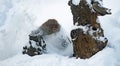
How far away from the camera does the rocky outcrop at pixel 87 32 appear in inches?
255

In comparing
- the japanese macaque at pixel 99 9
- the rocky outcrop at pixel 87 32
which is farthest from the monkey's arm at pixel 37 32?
the japanese macaque at pixel 99 9

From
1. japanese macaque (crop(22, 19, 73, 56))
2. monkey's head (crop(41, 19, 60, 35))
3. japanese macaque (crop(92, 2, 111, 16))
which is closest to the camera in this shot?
japanese macaque (crop(92, 2, 111, 16))

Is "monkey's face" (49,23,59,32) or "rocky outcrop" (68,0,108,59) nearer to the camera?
"rocky outcrop" (68,0,108,59)

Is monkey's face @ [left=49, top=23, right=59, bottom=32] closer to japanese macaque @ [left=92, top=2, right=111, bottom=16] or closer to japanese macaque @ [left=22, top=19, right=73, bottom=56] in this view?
japanese macaque @ [left=22, top=19, right=73, bottom=56]

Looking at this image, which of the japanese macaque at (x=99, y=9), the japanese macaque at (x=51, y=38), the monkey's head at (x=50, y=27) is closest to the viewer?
the japanese macaque at (x=99, y=9)

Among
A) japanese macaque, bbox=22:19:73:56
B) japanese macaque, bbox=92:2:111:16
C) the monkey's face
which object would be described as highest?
japanese macaque, bbox=92:2:111:16

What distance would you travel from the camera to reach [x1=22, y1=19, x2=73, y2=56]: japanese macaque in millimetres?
8281

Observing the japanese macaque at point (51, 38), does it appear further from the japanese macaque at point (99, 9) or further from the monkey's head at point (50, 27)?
the japanese macaque at point (99, 9)

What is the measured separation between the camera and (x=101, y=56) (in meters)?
6.27

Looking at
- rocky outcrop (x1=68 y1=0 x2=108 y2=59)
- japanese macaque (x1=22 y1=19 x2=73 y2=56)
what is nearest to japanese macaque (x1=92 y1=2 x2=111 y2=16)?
rocky outcrop (x1=68 y1=0 x2=108 y2=59)

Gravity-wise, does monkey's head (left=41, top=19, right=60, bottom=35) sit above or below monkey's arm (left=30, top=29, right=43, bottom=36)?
above

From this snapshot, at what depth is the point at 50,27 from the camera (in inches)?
334

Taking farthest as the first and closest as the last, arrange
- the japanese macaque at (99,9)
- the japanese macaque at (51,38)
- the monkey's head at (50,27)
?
the monkey's head at (50,27), the japanese macaque at (51,38), the japanese macaque at (99,9)

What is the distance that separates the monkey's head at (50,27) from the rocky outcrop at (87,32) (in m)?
1.85
